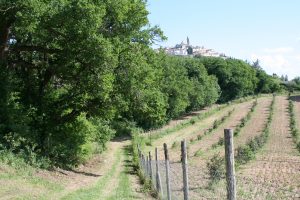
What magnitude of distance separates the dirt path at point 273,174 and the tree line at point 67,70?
8.37m

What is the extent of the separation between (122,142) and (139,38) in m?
33.4

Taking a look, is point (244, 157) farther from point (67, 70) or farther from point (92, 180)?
point (67, 70)

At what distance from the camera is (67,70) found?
84.5 ft

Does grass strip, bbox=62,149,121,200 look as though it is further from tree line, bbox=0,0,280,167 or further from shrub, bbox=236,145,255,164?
shrub, bbox=236,145,255,164

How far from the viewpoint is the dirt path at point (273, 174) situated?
1608 centimetres

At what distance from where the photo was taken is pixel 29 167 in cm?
2142

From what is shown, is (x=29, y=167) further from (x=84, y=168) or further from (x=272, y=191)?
(x=272, y=191)

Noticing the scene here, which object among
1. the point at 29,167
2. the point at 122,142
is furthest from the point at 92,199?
the point at 122,142

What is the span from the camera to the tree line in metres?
22.0

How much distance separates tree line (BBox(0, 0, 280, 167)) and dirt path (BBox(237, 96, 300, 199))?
8373mm

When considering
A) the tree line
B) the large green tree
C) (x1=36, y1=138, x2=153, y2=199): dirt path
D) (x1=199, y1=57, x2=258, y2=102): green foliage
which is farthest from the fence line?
(x1=199, y1=57, x2=258, y2=102): green foliage

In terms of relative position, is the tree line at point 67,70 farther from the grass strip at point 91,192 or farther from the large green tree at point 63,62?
the grass strip at point 91,192

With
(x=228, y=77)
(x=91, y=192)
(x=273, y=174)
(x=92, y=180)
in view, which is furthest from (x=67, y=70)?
(x=228, y=77)

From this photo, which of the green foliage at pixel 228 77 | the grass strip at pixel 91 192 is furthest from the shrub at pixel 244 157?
the green foliage at pixel 228 77
